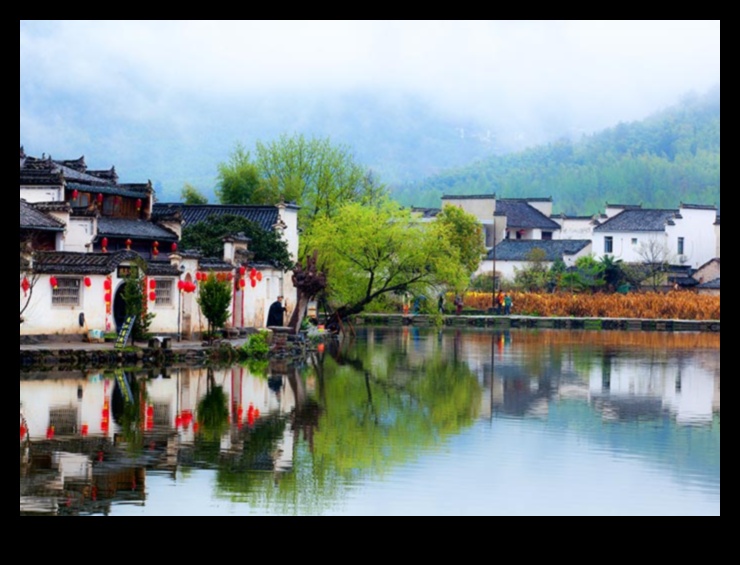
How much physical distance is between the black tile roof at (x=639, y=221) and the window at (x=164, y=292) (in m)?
42.0

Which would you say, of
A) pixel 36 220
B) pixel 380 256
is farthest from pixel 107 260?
pixel 380 256

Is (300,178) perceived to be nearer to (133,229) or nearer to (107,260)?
(133,229)

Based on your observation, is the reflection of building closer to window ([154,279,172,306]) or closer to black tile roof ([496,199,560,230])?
window ([154,279,172,306])

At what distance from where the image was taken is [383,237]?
45.8 meters

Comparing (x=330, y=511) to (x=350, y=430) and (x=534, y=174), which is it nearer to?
(x=350, y=430)

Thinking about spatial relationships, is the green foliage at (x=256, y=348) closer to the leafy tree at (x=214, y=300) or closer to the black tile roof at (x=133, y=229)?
the leafy tree at (x=214, y=300)

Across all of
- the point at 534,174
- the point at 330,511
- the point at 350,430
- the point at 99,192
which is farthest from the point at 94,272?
the point at 534,174

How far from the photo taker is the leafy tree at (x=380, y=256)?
46000 millimetres

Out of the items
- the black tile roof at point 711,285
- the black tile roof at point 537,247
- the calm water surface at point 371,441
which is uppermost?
the black tile roof at point 537,247

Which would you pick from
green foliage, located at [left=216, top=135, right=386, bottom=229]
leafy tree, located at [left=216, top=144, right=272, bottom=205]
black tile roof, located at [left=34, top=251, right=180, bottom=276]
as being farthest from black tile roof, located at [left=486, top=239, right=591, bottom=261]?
black tile roof, located at [left=34, top=251, right=180, bottom=276]

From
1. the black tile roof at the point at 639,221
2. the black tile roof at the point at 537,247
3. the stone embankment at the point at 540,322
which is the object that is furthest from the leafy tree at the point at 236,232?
the black tile roof at the point at 639,221

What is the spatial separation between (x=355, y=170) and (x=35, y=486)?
4438 cm

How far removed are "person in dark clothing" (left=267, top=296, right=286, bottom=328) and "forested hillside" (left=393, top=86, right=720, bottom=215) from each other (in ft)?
271
